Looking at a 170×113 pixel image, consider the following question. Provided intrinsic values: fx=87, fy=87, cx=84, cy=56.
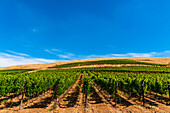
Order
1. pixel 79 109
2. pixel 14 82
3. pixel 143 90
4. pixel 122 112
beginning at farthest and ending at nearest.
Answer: pixel 14 82 < pixel 143 90 < pixel 79 109 < pixel 122 112

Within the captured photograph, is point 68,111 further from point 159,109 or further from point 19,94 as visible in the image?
point 19,94

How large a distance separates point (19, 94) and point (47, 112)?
1147 cm

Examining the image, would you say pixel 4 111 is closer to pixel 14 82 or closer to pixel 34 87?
pixel 34 87

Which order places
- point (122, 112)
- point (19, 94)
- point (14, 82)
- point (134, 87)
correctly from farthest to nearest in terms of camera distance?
point (14, 82) → point (19, 94) → point (134, 87) → point (122, 112)

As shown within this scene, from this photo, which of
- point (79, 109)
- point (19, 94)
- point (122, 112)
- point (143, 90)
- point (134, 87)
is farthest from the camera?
point (19, 94)

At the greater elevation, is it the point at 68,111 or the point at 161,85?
the point at 161,85

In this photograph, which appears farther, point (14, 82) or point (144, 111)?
point (14, 82)

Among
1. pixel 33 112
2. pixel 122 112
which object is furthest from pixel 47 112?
pixel 122 112

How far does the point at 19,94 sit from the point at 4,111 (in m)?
7.78

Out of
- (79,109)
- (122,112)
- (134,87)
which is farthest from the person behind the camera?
(134,87)

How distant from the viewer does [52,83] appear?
20.6 m

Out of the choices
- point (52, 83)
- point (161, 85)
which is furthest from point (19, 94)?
point (161, 85)

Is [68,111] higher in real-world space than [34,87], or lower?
lower

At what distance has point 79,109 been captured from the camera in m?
11.8
